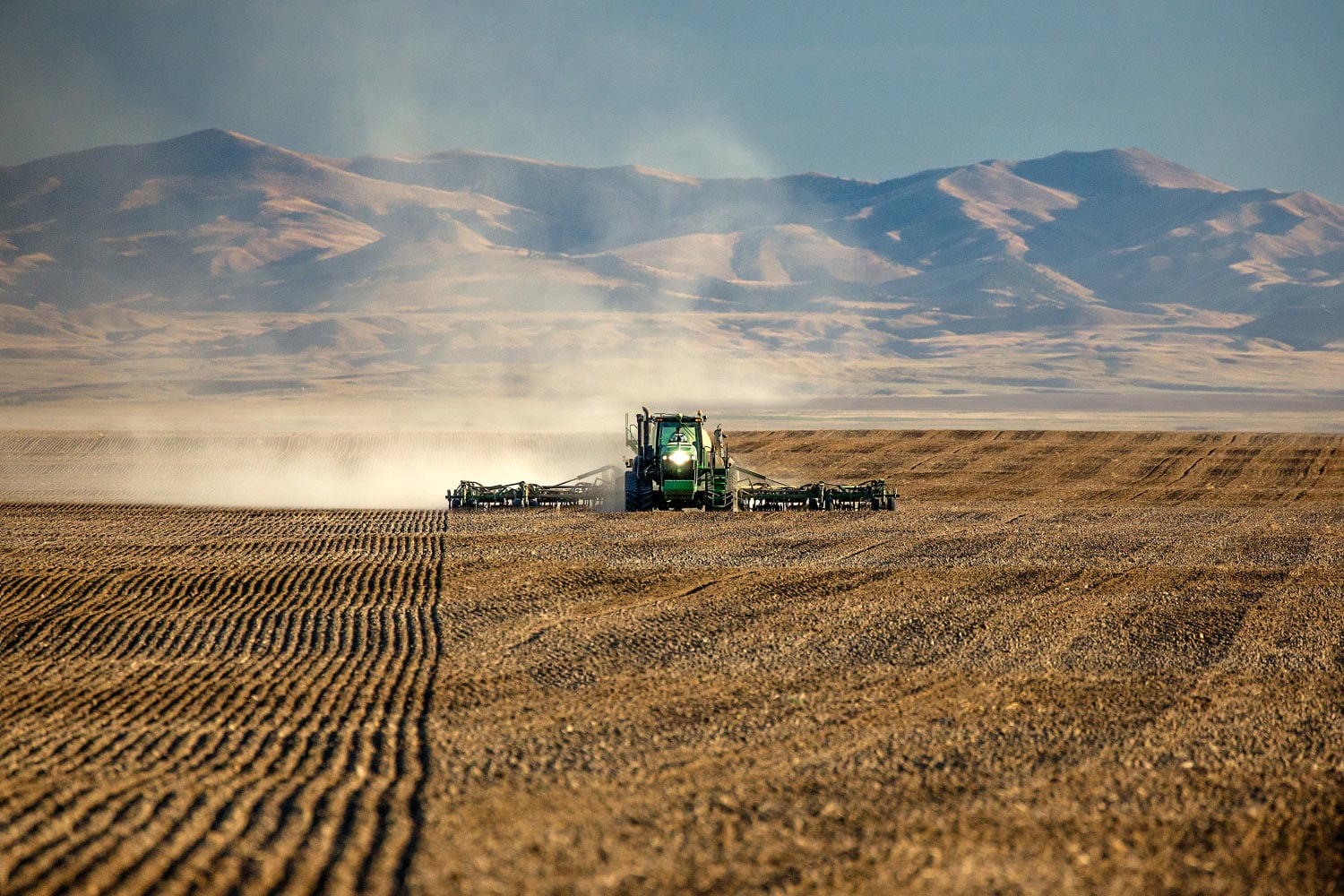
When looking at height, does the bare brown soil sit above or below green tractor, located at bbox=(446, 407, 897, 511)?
below

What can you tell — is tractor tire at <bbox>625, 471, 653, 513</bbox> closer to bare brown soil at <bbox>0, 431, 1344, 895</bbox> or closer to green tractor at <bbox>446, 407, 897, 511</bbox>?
green tractor at <bbox>446, 407, 897, 511</bbox>

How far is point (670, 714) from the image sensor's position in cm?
1340

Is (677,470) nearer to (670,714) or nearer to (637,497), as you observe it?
(637,497)

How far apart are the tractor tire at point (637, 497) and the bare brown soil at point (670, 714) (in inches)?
167

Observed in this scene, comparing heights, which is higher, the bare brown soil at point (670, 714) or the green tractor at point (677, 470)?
the green tractor at point (677, 470)

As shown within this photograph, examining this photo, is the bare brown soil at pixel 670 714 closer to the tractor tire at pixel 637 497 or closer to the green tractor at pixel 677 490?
the tractor tire at pixel 637 497

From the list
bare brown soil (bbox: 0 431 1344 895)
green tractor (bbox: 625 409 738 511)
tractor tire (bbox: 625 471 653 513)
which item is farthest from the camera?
tractor tire (bbox: 625 471 653 513)

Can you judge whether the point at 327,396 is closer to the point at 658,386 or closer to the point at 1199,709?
the point at 658,386

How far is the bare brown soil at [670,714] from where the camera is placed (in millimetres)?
9359

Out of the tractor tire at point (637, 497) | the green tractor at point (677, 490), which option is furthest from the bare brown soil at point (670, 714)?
the green tractor at point (677, 490)

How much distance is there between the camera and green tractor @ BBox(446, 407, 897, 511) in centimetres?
3203

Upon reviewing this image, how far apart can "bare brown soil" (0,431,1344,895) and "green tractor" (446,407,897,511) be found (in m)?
4.36

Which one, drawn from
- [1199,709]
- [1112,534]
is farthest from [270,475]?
[1199,709]

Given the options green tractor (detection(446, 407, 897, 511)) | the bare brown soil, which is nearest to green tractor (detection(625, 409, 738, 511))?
green tractor (detection(446, 407, 897, 511))
